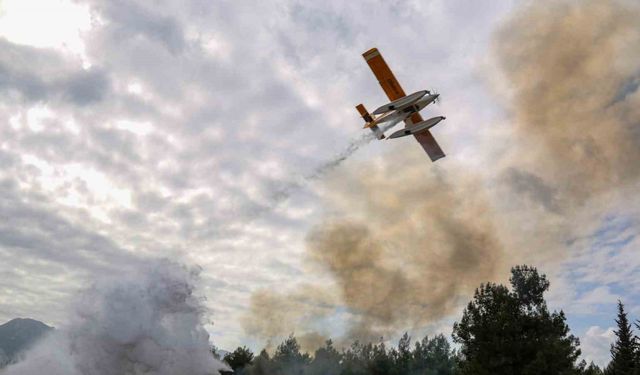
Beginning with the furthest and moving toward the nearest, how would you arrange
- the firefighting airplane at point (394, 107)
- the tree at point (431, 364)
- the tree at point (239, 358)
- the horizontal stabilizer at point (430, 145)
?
the tree at point (239, 358)
the tree at point (431, 364)
the horizontal stabilizer at point (430, 145)
the firefighting airplane at point (394, 107)

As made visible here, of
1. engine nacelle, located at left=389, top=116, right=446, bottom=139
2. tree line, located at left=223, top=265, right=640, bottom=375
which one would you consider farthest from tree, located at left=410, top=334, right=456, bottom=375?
engine nacelle, located at left=389, top=116, right=446, bottom=139

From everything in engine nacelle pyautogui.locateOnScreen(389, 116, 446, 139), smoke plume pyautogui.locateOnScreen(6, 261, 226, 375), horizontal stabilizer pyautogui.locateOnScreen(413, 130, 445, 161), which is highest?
horizontal stabilizer pyautogui.locateOnScreen(413, 130, 445, 161)

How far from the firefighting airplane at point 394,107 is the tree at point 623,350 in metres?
36.1

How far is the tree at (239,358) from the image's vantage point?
268ft

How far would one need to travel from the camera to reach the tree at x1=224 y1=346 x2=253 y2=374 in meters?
81.6

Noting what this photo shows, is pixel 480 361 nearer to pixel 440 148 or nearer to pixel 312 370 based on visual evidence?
pixel 440 148

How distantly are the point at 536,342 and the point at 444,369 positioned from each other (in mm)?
27751

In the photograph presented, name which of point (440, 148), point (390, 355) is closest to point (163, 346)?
point (390, 355)

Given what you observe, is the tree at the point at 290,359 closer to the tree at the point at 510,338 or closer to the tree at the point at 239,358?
the tree at the point at 239,358

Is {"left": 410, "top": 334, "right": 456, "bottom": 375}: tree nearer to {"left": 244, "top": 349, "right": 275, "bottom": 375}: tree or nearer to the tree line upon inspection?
the tree line

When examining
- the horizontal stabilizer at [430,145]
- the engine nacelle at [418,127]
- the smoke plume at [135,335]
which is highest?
the horizontal stabilizer at [430,145]

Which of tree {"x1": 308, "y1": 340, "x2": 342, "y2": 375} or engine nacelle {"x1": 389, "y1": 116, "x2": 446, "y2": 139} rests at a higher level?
engine nacelle {"x1": 389, "y1": 116, "x2": 446, "y2": 139}

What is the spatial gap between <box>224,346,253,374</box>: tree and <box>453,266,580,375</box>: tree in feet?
151

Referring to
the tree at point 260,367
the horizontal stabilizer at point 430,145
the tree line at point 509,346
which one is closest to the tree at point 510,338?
the tree line at point 509,346
